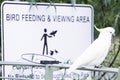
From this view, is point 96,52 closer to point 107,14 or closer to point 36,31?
point 36,31

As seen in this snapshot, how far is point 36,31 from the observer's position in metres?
4.81

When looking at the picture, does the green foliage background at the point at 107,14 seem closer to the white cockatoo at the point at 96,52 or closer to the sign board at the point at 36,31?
the sign board at the point at 36,31

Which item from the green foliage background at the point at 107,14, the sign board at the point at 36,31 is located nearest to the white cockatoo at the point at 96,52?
the sign board at the point at 36,31

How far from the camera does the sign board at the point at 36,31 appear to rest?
15.6 ft

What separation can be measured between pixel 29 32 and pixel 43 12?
19cm

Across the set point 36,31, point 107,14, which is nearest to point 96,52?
point 36,31

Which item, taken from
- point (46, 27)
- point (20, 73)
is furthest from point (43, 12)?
point (20, 73)

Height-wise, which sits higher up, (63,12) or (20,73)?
(63,12)

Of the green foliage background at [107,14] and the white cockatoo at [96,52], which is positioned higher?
the green foliage background at [107,14]

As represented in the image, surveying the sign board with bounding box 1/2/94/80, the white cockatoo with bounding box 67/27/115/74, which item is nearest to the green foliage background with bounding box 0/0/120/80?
the sign board with bounding box 1/2/94/80

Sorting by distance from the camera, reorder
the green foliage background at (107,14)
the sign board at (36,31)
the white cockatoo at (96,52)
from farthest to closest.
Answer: the green foliage background at (107,14)
the sign board at (36,31)
the white cockatoo at (96,52)

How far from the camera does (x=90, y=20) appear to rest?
16.1 ft

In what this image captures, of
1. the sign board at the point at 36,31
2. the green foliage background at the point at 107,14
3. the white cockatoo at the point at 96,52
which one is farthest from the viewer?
the green foliage background at the point at 107,14

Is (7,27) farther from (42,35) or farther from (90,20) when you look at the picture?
(90,20)
